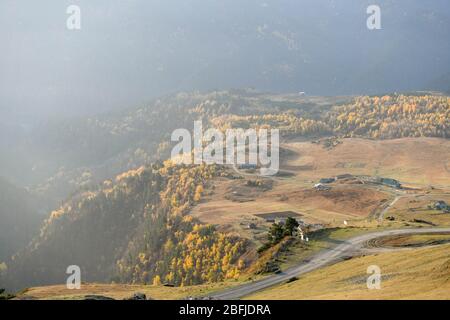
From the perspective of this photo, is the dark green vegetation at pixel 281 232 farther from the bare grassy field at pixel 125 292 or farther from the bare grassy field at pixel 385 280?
the bare grassy field at pixel 385 280

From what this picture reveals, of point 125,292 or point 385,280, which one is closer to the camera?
point 385,280

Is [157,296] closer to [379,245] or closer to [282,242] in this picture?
[282,242]

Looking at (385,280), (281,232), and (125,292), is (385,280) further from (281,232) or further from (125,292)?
(281,232)

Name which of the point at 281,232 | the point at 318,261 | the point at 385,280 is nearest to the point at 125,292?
the point at 318,261

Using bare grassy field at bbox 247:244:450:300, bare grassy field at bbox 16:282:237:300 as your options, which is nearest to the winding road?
bare grassy field at bbox 247:244:450:300

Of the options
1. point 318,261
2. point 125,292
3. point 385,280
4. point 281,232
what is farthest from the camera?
point 281,232

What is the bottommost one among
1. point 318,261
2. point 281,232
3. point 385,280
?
point 318,261

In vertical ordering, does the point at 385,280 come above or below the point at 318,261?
above
